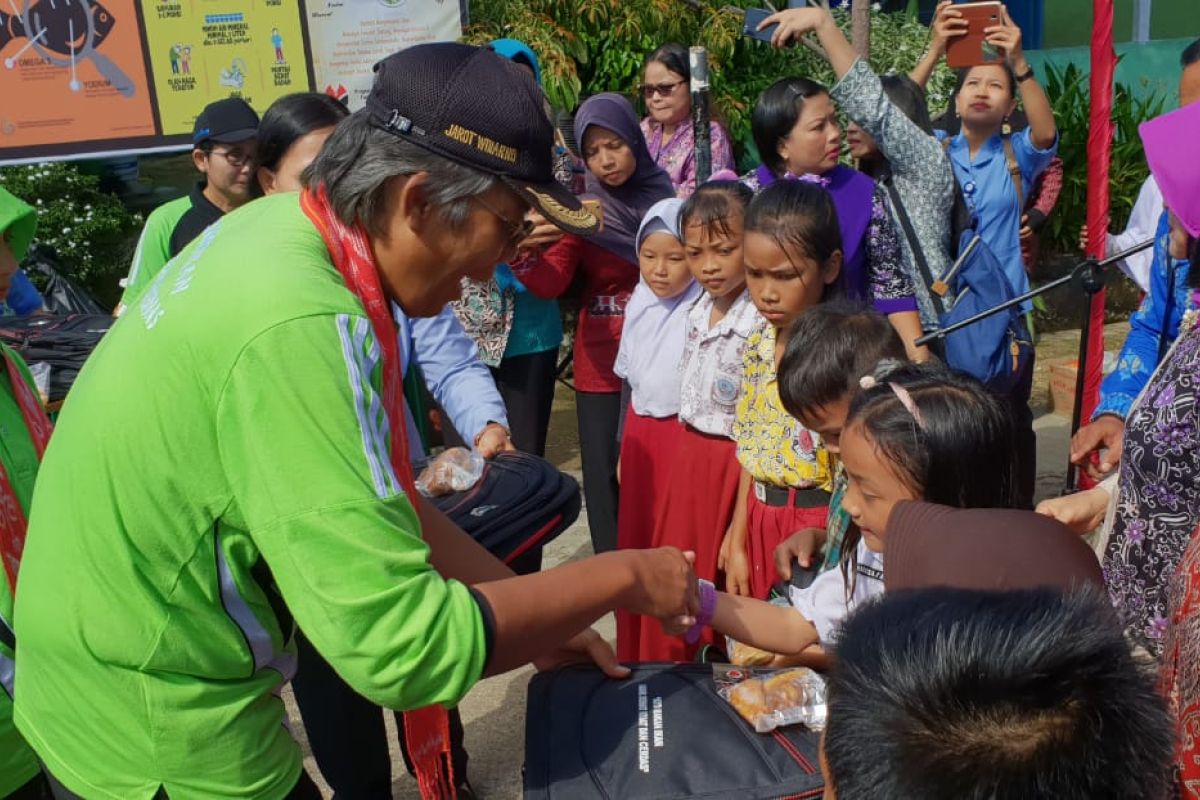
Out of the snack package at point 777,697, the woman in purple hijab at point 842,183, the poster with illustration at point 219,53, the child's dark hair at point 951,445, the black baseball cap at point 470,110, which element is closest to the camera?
the black baseball cap at point 470,110

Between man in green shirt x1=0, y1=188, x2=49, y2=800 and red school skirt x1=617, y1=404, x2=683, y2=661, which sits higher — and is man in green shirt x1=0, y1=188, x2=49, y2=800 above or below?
above

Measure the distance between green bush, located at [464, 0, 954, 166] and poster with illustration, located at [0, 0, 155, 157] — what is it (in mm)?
1812

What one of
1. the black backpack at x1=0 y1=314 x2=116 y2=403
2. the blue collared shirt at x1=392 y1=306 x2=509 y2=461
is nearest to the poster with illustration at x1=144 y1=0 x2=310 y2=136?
the black backpack at x1=0 y1=314 x2=116 y2=403

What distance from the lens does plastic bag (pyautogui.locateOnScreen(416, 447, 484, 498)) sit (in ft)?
7.93

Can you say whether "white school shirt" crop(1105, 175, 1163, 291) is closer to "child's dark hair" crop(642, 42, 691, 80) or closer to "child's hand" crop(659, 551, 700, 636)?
"child's dark hair" crop(642, 42, 691, 80)

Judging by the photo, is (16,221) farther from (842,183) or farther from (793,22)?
(793,22)

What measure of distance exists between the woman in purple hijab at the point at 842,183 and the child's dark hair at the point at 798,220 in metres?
0.22

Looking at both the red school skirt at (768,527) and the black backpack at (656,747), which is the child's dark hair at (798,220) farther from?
the black backpack at (656,747)

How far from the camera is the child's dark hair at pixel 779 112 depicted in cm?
364

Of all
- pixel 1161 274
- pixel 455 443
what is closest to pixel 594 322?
pixel 455 443

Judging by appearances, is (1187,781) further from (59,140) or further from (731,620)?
(59,140)

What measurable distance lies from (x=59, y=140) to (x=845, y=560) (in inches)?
200

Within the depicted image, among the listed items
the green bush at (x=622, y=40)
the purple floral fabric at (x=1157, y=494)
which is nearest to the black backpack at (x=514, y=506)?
the purple floral fabric at (x=1157, y=494)

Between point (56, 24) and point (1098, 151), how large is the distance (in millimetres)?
4870
